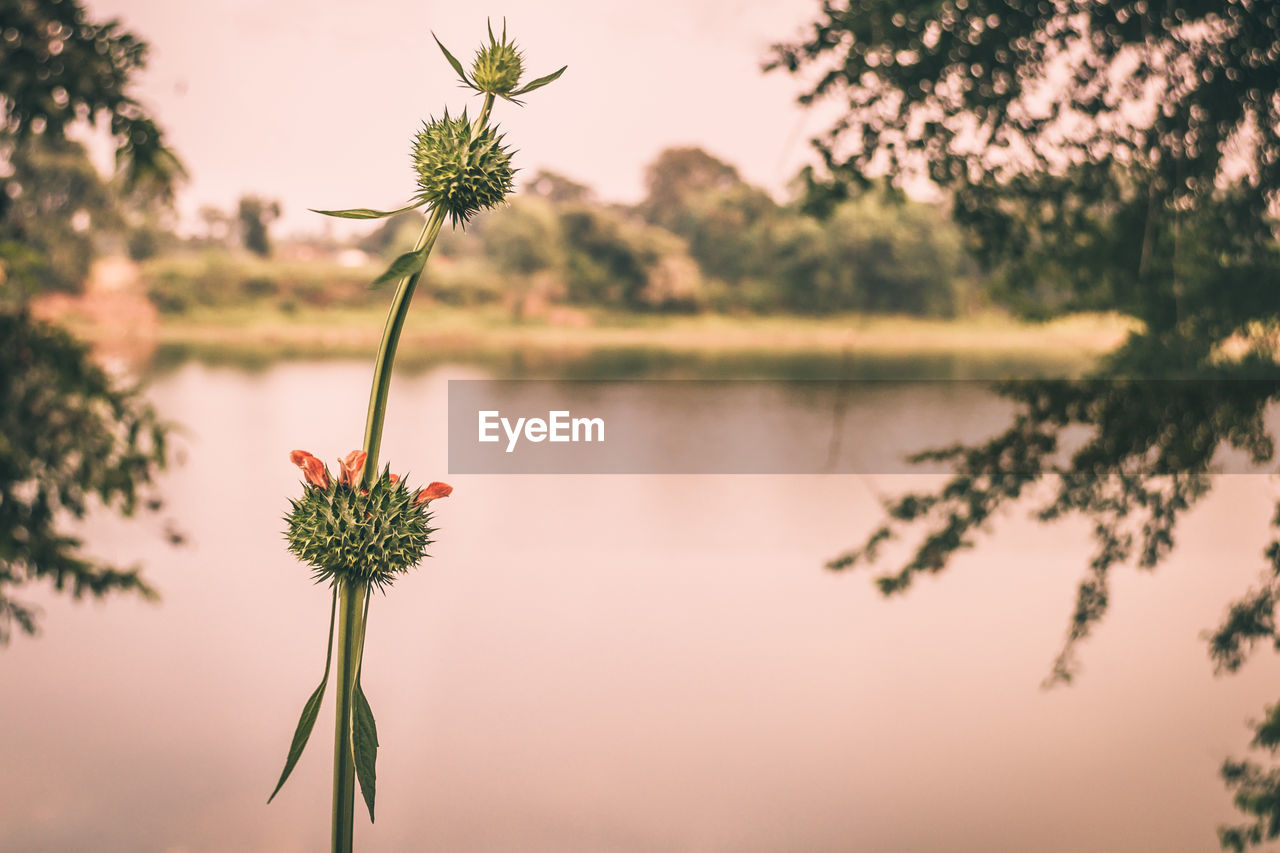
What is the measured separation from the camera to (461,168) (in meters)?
0.28

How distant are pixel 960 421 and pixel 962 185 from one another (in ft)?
1.32

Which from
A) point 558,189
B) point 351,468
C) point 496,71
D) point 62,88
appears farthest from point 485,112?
point 62,88

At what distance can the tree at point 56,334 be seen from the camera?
1.29m

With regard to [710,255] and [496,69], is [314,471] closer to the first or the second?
[496,69]

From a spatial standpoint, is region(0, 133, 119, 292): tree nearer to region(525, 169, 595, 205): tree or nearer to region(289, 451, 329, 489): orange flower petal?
region(525, 169, 595, 205): tree

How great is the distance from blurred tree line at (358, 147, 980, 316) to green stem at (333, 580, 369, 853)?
1194 millimetres

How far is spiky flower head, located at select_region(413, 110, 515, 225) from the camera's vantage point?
283 millimetres

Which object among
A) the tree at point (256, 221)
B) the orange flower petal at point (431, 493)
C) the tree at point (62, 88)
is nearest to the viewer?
the orange flower petal at point (431, 493)

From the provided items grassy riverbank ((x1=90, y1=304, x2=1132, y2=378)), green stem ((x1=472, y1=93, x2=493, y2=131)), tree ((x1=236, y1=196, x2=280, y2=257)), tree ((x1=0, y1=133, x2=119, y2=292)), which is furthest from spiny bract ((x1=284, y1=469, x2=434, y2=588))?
tree ((x1=0, y1=133, x2=119, y2=292))

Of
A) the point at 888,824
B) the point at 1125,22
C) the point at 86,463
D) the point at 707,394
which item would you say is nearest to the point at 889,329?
the point at 707,394

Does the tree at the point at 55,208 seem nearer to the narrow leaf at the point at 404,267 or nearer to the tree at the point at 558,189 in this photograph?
the tree at the point at 558,189

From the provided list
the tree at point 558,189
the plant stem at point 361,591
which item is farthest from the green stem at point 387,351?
the tree at point 558,189

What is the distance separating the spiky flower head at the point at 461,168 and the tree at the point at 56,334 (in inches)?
49.0

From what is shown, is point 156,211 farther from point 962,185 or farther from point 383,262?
point 962,185
